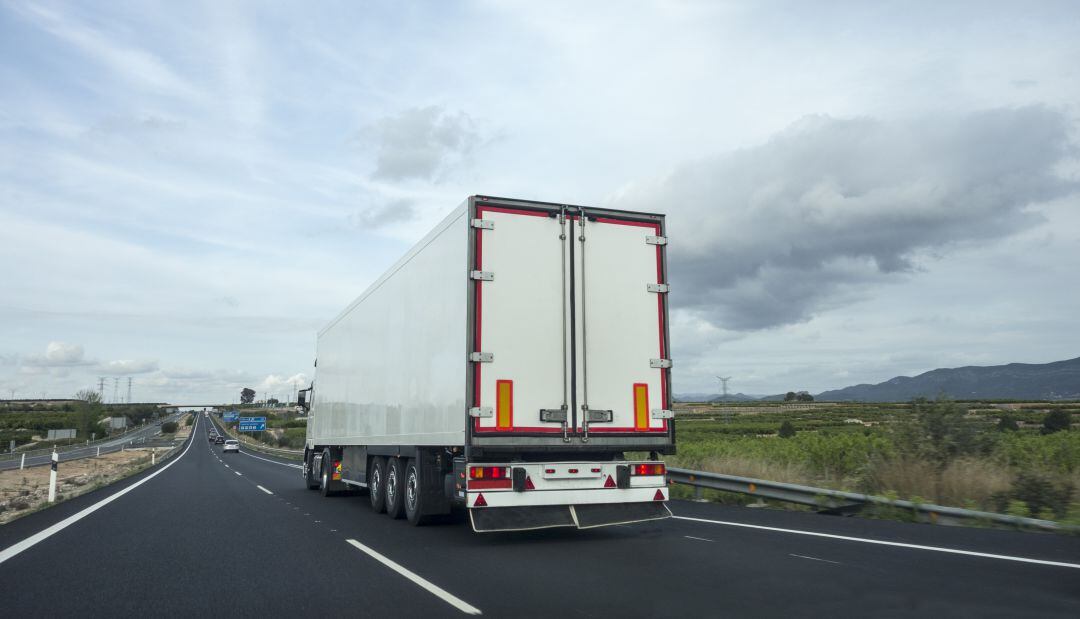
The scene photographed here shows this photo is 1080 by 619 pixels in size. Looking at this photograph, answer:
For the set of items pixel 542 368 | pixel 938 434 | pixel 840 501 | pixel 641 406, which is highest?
pixel 542 368

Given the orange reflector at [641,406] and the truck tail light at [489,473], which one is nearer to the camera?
the truck tail light at [489,473]

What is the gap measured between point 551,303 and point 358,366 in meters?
6.96

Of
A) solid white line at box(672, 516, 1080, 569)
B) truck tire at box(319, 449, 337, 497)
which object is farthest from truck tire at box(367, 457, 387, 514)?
solid white line at box(672, 516, 1080, 569)

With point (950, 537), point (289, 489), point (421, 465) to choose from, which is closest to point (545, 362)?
point (421, 465)

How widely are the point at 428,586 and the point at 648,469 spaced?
3852 mm

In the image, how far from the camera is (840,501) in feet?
36.0

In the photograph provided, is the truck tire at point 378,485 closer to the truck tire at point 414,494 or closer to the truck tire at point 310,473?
the truck tire at point 414,494

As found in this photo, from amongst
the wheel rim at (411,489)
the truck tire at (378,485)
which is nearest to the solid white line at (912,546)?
the wheel rim at (411,489)

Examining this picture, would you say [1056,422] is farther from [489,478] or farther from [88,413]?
[88,413]

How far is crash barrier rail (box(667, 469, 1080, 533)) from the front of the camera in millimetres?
8758

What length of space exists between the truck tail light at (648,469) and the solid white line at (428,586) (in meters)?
3.20

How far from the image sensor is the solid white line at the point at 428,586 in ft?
18.3

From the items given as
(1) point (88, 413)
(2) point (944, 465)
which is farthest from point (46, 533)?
(1) point (88, 413)

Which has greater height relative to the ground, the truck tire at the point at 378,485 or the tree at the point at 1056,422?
the tree at the point at 1056,422
